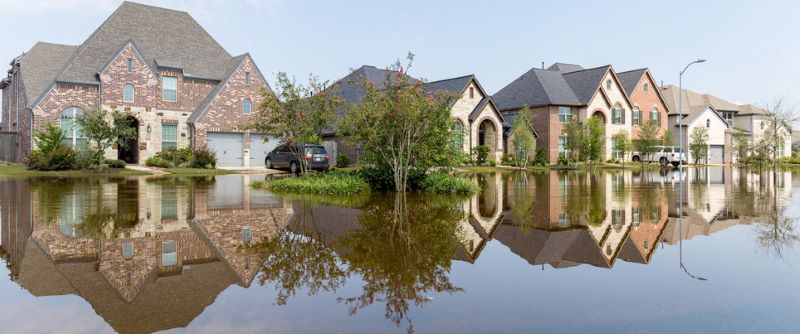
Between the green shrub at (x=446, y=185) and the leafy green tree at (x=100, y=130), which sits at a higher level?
the leafy green tree at (x=100, y=130)

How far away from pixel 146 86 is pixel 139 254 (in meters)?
33.9

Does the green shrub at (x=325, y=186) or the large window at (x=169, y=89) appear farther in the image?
the large window at (x=169, y=89)

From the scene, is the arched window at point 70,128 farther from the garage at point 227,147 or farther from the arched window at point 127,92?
the garage at point 227,147

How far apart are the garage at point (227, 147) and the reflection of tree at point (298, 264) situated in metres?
32.0

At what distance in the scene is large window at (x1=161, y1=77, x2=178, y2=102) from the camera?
131ft

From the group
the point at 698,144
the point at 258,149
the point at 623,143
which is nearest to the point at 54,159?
the point at 258,149

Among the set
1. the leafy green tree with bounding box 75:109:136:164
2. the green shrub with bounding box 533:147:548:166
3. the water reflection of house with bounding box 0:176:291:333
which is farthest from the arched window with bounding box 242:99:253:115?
the water reflection of house with bounding box 0:176:291:333

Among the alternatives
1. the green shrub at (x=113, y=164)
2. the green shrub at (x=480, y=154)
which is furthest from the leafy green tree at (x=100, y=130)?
the green shrub at (x=480, y=154)

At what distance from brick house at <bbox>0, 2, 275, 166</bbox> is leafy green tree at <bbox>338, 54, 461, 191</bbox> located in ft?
71.3

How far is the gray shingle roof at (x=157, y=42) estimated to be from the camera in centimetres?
3897

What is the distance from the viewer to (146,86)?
3888 centimetres

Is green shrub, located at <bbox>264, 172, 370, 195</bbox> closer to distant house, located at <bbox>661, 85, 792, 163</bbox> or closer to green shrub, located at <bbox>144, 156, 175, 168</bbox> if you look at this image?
green shrub, located at <bbox>144, 156, 175, 168</bbox>

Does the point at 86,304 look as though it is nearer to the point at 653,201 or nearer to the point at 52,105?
the point at 653,201

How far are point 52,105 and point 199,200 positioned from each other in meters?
25.2
